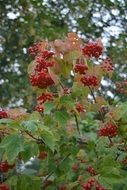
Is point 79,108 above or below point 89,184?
above

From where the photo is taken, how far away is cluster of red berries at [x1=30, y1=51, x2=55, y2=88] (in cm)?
248

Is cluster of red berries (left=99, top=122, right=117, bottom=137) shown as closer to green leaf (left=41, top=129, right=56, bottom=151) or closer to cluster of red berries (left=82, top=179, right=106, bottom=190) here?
cluster of red berries (left=82, top=179, right=106, bottom=190)

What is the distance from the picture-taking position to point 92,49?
262 centimetres

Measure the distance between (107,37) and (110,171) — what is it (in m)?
6.62

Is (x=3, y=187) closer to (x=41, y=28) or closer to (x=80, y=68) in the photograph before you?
(x=80, y=68)

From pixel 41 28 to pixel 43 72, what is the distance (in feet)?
19.5

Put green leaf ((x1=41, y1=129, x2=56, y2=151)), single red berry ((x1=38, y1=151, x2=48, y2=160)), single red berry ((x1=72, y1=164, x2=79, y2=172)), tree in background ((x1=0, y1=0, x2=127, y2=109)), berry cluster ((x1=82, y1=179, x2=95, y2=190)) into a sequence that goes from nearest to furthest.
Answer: green leaf ((x1=41, y1=129, x2=56, y2=151)) < berry cluster ((x1=82, y1=179, x2=95, y2=190)) < single red berry ((x1=38, y1=151, x2=48, y2=160)) < single red berry ((x1=72, y1=164, x2=79, y2=172)) < tree in background ((x1=0, y1=0, x2=127, y2=109))

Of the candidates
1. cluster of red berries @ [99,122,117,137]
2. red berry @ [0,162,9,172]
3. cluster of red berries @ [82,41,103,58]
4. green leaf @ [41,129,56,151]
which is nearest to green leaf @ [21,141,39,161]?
green leaf @ [41,129,56,151]

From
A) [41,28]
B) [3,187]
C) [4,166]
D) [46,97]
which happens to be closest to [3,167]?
[4,166]

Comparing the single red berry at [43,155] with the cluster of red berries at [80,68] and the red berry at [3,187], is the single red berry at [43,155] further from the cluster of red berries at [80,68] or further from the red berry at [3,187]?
the cluster of red berries at [80,68]

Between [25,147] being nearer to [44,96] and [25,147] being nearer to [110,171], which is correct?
[44,96]

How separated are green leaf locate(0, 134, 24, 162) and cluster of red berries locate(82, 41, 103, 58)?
0.66 meters

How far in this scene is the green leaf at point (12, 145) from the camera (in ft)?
7.24

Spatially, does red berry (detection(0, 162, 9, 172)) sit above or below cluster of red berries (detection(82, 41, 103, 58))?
below
